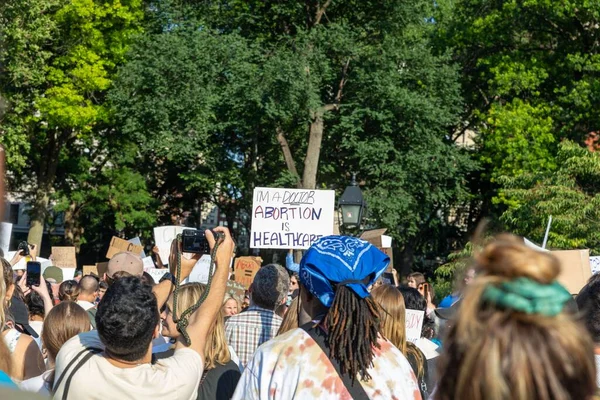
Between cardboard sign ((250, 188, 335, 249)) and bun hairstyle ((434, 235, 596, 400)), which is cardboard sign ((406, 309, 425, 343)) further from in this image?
cardboard sign ((250, 188, 335, 249))

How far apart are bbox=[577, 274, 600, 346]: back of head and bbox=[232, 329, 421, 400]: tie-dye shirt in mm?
697

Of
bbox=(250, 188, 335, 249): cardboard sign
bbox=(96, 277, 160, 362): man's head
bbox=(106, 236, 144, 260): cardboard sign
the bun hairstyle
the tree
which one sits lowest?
bbox=(96, 277, 160, 362): man's head

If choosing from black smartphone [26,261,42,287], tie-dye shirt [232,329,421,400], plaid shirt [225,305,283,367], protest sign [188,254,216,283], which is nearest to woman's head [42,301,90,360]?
plaid shirt [225,305,283,367]

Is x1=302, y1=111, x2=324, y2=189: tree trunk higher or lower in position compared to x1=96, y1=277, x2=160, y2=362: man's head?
higher

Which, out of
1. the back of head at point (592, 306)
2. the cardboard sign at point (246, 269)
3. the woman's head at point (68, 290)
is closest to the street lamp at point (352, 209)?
the cardboard sign at point (246, 269)

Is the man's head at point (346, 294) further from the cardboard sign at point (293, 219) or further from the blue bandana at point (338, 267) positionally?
the cardboard sign at point (293, 219)

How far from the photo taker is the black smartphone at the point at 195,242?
4137 millimetres

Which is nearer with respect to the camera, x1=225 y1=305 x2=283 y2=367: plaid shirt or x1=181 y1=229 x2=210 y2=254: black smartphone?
x1=181 y1=229 x2=210 y2=254: black smartphone

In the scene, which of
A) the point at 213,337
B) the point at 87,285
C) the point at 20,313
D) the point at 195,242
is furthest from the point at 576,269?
the point at 195,242

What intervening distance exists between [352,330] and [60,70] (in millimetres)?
28443

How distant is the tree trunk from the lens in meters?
27.9

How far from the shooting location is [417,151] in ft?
95.6

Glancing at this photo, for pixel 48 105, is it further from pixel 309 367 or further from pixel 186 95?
pixel 309 367

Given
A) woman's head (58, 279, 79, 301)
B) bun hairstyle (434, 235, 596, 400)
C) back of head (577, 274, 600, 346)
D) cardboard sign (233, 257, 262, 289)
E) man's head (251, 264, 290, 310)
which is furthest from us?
cardboard sign (233, 257, 262, 289)
